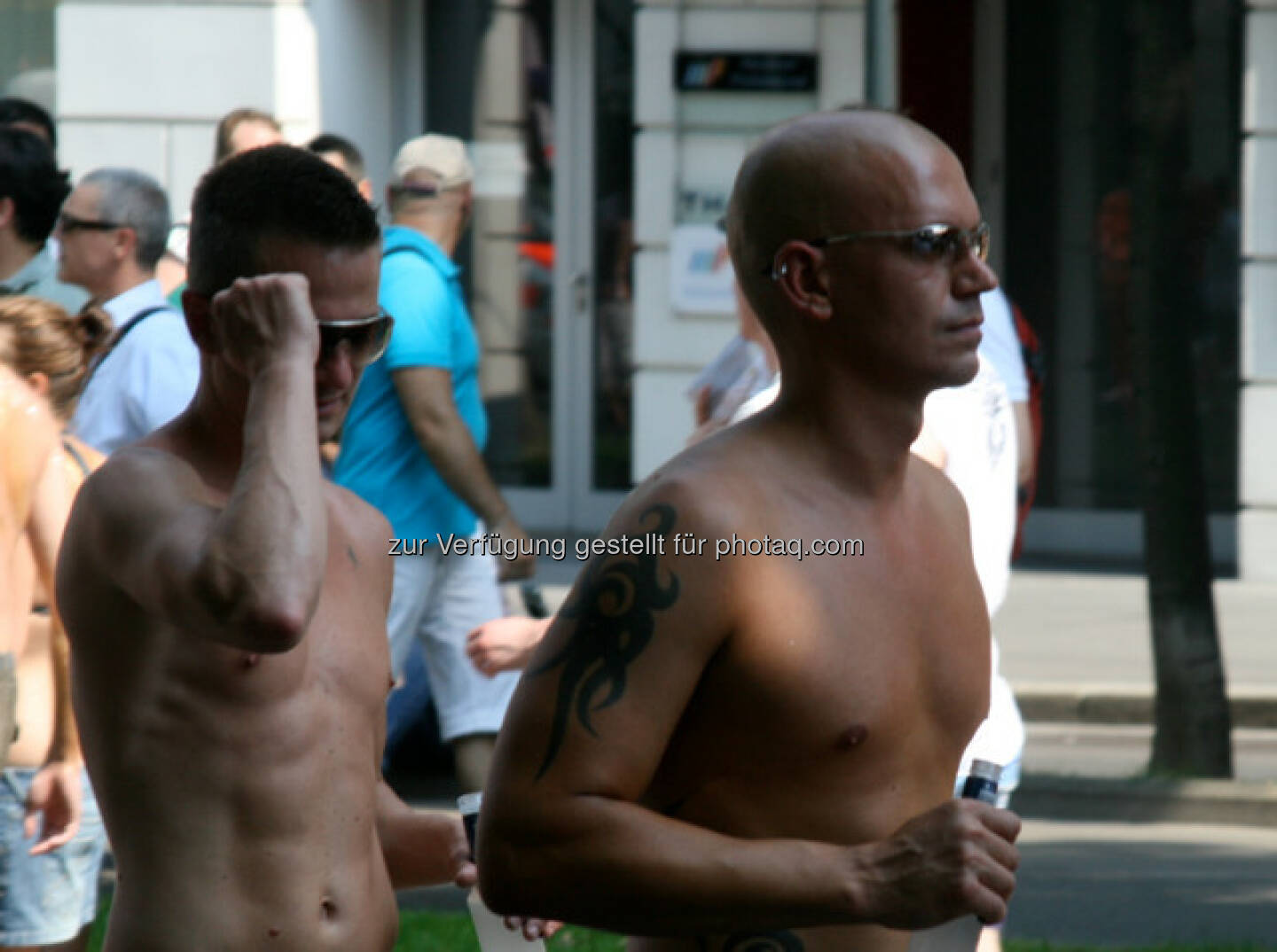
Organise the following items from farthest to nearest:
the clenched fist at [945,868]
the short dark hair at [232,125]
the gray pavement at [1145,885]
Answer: the short dark hair at [232,125]
the gray pavement at [1145,885]
the clenched fist at [945,868]

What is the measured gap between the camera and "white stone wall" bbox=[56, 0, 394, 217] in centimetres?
1199

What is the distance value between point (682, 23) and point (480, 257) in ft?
6.99

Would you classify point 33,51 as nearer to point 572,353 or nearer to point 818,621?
point 572,353

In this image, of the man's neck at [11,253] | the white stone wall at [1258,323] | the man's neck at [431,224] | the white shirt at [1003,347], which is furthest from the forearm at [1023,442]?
the white stone wall at [1258,323]

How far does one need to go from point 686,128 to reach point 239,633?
1064 cm

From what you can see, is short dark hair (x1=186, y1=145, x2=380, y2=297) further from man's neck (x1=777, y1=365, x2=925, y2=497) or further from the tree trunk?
the tree trunk

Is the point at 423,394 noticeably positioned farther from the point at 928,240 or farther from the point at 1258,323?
the point at 1258,323

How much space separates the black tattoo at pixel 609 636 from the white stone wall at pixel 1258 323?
1056 centimetres

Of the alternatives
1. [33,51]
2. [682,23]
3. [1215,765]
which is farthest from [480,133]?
[1215,765]

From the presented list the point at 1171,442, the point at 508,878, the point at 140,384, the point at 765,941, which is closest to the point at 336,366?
the point at 508,878

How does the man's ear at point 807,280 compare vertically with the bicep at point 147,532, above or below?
above

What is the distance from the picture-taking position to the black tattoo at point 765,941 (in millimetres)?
2260

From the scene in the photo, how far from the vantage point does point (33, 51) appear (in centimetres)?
1262

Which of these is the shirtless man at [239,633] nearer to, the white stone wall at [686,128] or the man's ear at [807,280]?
the man's ear at [807,280]
